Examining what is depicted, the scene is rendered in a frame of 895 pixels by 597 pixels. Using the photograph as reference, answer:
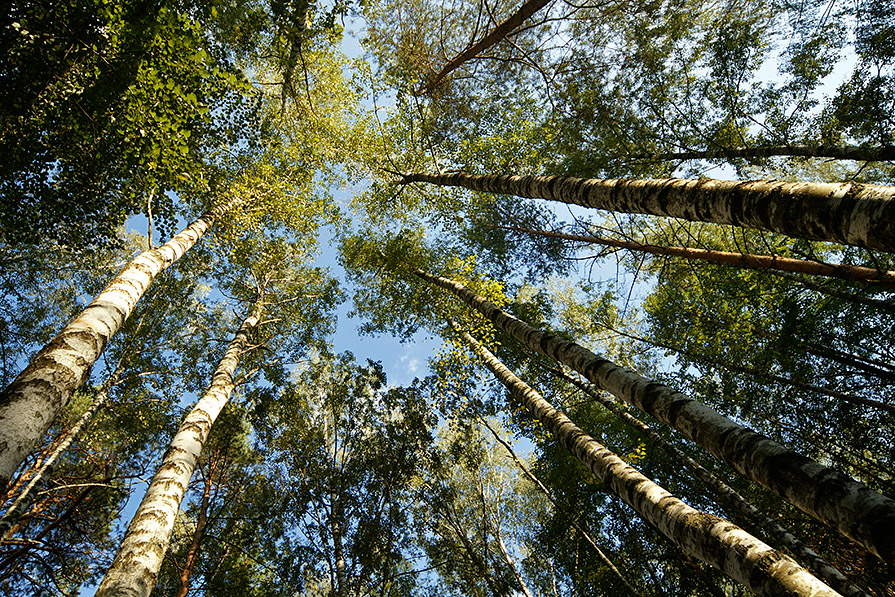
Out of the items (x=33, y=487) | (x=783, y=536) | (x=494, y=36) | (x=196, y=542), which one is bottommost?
(x=783, y=536)

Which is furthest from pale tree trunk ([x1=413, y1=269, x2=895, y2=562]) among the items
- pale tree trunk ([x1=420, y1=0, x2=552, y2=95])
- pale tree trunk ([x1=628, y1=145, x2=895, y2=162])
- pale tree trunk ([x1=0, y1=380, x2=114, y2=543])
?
pale tree trunk ([x1=0, y1=380, x2=114, y2=543])

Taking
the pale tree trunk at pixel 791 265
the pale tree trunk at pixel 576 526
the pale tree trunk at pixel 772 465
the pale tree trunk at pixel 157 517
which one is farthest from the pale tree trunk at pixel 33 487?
the pale tree trunk at pixel 791 265

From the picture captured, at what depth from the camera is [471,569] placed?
27.3 feet

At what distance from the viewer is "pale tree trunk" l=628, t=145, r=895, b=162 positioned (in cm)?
516

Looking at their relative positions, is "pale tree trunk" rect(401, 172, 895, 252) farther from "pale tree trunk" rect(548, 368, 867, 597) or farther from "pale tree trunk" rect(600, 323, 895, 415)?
"pale tree trunk" rect(600, 323, 895, 415)

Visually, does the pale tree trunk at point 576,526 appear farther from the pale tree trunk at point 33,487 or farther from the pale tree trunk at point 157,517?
the pale tree trunk at point 33,487

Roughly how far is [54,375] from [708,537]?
4.70 meters

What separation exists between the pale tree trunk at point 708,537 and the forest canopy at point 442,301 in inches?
0.9

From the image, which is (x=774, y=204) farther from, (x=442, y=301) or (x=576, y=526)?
(x=442, y=301)

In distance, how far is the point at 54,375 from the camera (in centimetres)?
250

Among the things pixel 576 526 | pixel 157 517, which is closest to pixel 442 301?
pixel 576 526

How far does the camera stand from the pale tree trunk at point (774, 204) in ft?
6.15

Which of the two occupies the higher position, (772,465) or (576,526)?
(576,526)

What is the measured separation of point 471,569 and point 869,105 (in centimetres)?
1141
